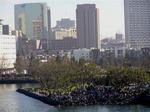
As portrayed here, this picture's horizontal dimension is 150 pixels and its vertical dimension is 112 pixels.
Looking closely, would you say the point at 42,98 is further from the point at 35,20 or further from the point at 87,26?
the point at 35,20

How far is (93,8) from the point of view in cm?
13575

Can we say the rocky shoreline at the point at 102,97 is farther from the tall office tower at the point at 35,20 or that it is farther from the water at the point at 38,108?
the tall office tower at the point at 35,20

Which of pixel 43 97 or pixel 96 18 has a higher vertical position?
pixel 96 18

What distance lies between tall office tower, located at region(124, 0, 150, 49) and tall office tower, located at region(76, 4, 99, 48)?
36.1 ft

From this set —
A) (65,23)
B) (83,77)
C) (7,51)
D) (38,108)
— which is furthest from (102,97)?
(65,23)

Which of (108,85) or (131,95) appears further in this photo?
(108,85)

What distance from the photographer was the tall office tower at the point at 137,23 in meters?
122

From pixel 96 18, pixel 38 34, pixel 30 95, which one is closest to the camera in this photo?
pixel 30 95

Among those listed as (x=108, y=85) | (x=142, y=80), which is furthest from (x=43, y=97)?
(x=142, y=80)

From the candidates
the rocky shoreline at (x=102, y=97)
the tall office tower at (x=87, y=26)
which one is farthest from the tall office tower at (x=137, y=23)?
the rocky shoreline at (x=102, y=97)

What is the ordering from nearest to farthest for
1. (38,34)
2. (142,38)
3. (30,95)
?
(30,95) < (142,38) < (38,34)

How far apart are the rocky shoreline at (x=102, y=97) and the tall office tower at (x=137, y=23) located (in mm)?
90304

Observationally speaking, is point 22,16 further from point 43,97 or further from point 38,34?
point 43,97

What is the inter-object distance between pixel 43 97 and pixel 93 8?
104234 mm
